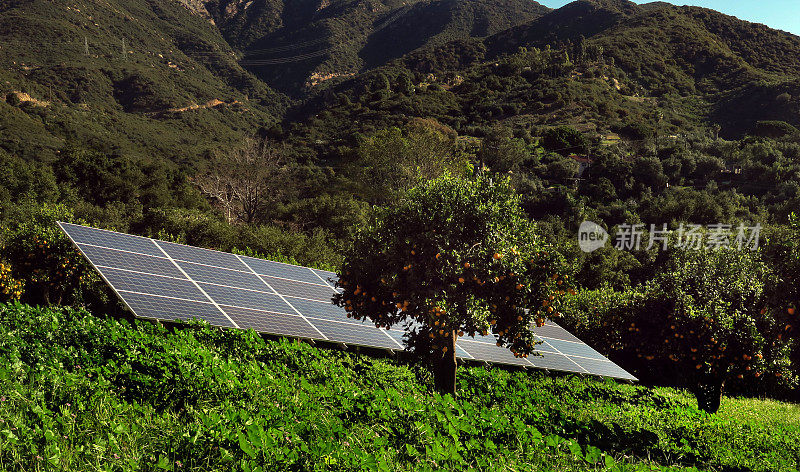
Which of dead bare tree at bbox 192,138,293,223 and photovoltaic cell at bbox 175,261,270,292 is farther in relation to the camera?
dead bare tree at bbox 192,138,293,223

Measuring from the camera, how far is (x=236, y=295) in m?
14.6

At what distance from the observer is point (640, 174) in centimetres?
6172

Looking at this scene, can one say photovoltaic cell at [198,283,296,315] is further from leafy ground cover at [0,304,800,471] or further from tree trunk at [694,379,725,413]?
tree trunk at [694,379,725,413]

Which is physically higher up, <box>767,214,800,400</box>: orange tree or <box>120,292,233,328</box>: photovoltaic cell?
<box>767,214,800,400</box>: orange tree

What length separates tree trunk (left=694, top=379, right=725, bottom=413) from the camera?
1630cm

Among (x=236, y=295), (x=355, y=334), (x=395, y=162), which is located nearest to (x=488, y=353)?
(x=355, y=334)

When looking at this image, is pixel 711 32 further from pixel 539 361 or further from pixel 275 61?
pixel 539 361


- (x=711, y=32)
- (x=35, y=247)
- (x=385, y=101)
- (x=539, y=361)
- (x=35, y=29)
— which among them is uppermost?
(x=711, y=32)

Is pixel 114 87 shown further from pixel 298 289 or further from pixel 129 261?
pixel 129 261

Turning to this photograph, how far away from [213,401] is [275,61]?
460ft

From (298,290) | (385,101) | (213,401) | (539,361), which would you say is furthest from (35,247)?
(385,101)

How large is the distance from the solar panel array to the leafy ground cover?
→ 4.58ft

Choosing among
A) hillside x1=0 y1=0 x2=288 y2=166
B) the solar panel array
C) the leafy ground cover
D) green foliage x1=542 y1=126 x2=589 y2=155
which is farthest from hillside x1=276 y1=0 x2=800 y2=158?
the leafy ground cover

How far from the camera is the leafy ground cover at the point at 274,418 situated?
5324 millimetres
